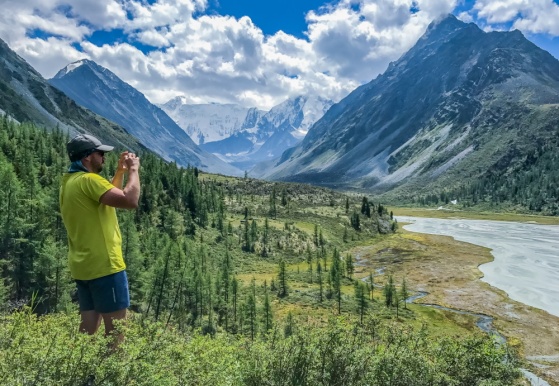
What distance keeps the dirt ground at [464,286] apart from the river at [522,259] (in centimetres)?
284

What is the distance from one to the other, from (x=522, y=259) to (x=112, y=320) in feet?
353

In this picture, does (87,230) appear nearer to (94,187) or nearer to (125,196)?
Answer: (94,187)

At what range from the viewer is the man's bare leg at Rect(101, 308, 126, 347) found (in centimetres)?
699

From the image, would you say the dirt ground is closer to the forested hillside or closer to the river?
the river

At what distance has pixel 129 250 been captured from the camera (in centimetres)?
5250

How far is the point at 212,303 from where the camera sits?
6050 centimetres

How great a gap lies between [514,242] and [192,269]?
10196 centimetres

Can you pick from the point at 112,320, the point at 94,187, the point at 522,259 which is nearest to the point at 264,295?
the point at 522,259

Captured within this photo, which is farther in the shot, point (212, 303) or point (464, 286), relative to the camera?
point (464, 286)

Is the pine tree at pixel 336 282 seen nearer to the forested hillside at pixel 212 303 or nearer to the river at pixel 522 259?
the forested hillside at pixel 212 303

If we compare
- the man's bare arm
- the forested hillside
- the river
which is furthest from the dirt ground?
the man's bare arm

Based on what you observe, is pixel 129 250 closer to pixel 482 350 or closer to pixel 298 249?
pixel 482 350

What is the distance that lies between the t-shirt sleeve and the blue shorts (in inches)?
57.2

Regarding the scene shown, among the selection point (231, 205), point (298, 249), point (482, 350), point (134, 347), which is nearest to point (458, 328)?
point (482, 350)
